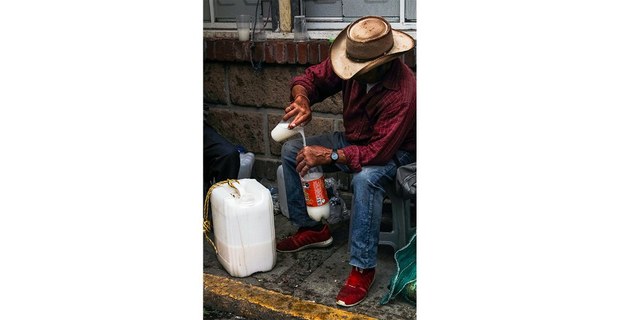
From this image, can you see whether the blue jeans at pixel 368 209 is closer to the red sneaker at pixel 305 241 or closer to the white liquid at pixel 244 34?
the red sneaker at pixel 305 241

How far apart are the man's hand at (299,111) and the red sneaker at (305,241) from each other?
0.80m

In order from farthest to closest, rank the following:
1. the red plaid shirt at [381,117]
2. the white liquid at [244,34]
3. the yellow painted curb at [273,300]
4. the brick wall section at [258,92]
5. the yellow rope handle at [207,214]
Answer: the white liquid at [244,34] < the brick wall section at [258,92] < the yellow rope handle at [207,214] < the red plaid shirt at [381,117] < the yellow painted curb at [273,300]

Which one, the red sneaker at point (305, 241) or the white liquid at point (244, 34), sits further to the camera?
the white liquid at point (244, 34)

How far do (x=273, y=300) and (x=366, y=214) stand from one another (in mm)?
696

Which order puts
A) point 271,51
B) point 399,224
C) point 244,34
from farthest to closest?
point 244,34 → point 271,51 → point 399,224

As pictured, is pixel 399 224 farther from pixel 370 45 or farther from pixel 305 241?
pixel 370 45

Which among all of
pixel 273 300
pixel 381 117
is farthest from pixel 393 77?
pixel 273 300

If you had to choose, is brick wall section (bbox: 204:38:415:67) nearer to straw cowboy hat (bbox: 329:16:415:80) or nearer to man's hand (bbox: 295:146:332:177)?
straw cowboy hat (bbox: 329:16:415:80)

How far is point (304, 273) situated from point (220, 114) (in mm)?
1852

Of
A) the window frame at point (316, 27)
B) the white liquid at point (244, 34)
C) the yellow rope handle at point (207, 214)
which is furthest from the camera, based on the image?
the white liquid at point (244, 34)

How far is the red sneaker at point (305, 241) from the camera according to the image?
486 centimetres

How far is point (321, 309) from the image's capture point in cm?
407

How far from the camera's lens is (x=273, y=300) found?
4.20m

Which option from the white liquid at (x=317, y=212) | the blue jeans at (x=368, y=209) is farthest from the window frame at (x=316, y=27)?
the white liquid at (x=317, y=212)
